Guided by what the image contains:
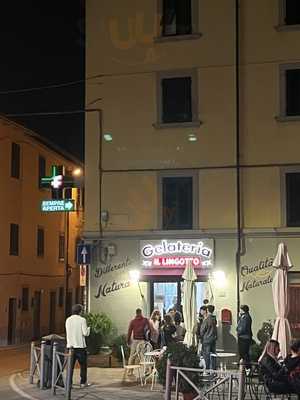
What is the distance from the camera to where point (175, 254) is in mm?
22203

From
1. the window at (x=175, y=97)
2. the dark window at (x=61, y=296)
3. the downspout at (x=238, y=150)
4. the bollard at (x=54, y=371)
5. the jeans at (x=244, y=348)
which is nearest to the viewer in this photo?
the bollard at (x=54, y=371)

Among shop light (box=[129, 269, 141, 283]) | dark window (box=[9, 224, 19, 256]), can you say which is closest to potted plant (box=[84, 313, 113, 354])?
shop light (box=[129, 269, 141, 283])

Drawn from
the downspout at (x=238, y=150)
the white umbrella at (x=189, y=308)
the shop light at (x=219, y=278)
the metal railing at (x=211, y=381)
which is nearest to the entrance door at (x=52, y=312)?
the shop light at (x=219, y=278)

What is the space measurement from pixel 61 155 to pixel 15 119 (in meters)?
7.85

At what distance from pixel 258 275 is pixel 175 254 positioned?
2.51 m

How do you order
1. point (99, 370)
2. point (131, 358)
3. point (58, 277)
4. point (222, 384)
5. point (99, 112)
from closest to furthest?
point (222, 384), point (131, 358), point (99, 370), point (99, 112), point (58, 277)

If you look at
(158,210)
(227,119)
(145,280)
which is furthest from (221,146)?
(145,280)

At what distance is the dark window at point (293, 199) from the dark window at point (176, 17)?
5.63m

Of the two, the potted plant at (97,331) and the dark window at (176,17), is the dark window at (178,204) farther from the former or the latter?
the dark window at (176,17)

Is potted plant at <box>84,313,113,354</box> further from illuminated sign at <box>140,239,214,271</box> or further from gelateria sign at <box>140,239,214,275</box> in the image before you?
illuminated sign at <box>140,239,214,271</box>

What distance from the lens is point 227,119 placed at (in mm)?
22484

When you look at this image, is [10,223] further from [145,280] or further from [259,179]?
[259,179]

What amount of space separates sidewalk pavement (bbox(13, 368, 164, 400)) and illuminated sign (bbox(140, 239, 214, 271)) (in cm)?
442

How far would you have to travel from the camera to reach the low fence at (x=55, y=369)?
46.8 ft
